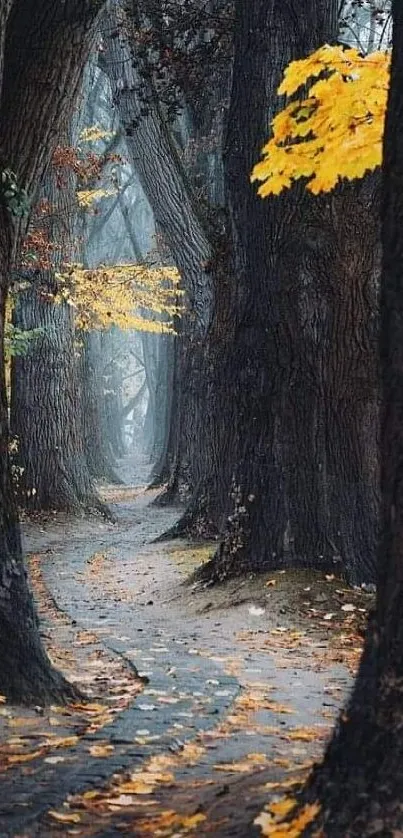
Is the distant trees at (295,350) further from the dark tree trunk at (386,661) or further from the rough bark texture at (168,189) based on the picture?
the dark tree trunk at (386,661)

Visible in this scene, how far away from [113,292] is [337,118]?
13124 mm

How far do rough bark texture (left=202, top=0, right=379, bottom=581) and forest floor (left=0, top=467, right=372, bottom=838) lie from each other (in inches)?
19.3

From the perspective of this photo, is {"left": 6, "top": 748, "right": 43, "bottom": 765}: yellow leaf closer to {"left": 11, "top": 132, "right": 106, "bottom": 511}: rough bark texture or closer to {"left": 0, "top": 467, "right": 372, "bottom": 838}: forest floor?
{"left": 0, "top": 467, "right": 372, "bottom": 838}: forest floor

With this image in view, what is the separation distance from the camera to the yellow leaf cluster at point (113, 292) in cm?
1683

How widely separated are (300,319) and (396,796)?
248 inches

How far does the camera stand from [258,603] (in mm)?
8414

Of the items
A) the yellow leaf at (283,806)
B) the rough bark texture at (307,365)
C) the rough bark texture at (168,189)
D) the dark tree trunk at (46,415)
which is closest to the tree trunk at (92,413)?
the dark tree trunk at (46,415)

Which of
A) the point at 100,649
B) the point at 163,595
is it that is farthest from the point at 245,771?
the point at 163,595

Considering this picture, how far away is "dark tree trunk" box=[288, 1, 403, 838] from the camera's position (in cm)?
283

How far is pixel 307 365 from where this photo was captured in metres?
8.78

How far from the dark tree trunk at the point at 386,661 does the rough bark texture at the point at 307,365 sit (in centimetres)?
553

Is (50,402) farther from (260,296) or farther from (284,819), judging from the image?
(284,819)

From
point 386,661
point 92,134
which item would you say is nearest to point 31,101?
point 386,661

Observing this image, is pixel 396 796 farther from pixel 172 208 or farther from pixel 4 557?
pixel 172 208
